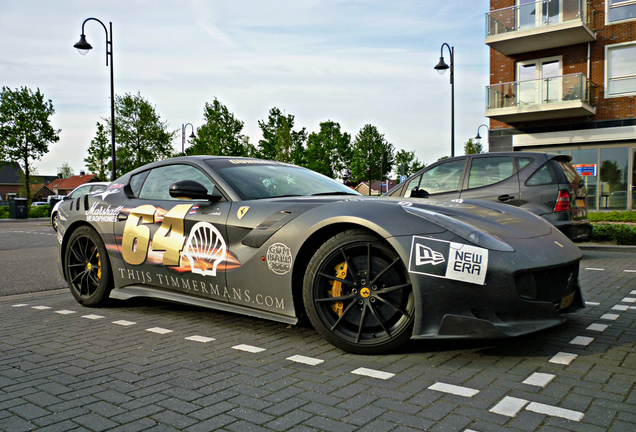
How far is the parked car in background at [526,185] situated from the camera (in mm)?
7406

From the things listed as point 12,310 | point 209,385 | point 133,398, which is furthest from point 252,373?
point 12,310

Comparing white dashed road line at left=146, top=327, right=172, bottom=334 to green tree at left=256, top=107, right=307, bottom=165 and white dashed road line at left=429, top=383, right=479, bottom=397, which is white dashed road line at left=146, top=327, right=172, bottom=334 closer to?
white dashed road line at left=429, top=383, right=479, bottom=397

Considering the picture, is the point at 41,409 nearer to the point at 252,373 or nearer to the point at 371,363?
the point at 252,373

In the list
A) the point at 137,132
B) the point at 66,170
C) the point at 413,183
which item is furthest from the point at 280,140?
the point at 66,170

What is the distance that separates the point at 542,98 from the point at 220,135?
2202cm

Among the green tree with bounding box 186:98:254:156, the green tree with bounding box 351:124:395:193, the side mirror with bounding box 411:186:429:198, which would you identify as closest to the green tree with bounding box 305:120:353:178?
the green tree with bounding box 351:124:395:193

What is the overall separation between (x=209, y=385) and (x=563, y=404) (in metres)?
1.77

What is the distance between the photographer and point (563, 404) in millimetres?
2492

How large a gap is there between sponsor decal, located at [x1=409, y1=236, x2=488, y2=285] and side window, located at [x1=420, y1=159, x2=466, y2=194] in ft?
16.8

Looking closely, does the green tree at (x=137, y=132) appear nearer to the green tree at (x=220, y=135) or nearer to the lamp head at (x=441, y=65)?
the green tree at (x=220, y=135)

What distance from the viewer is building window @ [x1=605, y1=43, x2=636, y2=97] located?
20.7m

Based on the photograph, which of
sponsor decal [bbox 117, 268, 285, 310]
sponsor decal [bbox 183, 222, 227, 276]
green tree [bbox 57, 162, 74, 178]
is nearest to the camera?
sponsor decal [bbox 117, 268, 285, 310]

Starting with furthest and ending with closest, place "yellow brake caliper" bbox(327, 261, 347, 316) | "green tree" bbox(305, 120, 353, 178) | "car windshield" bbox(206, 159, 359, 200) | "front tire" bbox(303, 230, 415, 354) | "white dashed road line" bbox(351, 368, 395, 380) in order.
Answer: "green tree" bbox(305, 120, 353, 178)
"car windshield" bbox(206, 159, 359, 200)
"yellow brake caliper" bbox(327, 261, 347, 316)
"front tire" bbox(303, 230, 415, 354)
"white dashed road line" bbox(351, 368, 395, 380)

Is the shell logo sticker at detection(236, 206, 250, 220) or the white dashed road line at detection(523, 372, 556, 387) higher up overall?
the shell logo sticker at detection(236, 206, 250, 220)
